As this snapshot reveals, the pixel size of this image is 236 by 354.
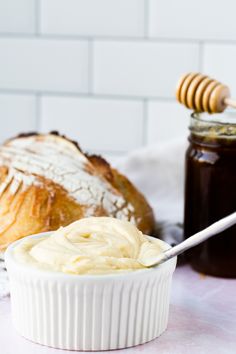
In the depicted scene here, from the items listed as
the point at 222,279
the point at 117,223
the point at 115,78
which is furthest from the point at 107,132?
the point at 117,223

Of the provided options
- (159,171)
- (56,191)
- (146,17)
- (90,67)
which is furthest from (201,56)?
(56,191)

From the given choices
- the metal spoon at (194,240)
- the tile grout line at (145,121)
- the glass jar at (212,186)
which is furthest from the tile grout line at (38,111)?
the metal spoon at (194,240)

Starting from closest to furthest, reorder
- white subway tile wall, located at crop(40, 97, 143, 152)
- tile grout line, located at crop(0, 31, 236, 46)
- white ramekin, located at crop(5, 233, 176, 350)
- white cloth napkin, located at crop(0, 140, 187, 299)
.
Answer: white ramekin, located at crop(5, 233, 176, 350) → white cloth napkin, located at crop(0, 140, 187, 299) → tile grout line, located at crop(0, 31, 236, 46) → white subway tile wall, located at crop(40, 97, 143, 152)

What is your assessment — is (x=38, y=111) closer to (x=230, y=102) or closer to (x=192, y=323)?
(x=230, y=102)

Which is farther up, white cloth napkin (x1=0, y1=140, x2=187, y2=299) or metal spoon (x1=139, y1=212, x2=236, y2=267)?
metal spoon (x1=139, y1=212, x2=236, y2=267)

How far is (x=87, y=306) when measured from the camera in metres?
0.91

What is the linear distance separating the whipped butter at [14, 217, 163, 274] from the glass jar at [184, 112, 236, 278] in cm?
18

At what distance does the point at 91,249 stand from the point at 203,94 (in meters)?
0.34

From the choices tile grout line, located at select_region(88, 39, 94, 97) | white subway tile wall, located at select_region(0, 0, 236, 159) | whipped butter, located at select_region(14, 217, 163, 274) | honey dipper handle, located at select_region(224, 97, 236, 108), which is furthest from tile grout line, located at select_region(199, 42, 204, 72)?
whipped butter, located at select_region(14, 217, 163, 274)

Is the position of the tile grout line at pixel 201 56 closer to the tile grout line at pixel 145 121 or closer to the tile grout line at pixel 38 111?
the tile grout line at pixel 145 121

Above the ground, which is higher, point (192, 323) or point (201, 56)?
point (201, 56)

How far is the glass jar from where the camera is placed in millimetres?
1156

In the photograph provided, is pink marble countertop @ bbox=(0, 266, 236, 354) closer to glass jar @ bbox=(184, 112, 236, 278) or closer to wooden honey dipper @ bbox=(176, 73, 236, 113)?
glass jar @ bbox=(184, 112, 236, 278)

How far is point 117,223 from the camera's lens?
102cm
